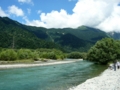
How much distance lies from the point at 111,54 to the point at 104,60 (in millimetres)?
4924

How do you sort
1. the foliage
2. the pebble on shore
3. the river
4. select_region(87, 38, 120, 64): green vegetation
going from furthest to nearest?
1. the foliage
2. select_region(87, 38, 120, 64): green vegetation
3. the river
4. the pebble on shore

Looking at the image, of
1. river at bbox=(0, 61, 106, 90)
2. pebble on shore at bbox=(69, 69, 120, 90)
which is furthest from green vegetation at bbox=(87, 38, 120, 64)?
pebble on shore at bbox=(69, 69, 120, 90)

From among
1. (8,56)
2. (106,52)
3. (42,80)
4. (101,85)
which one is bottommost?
(42,80)

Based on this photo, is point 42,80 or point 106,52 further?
point 106,52

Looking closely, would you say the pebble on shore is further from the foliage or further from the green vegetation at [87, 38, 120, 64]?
the foliage

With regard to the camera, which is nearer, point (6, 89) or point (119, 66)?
point (6, 89)

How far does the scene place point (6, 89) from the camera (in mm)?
36031

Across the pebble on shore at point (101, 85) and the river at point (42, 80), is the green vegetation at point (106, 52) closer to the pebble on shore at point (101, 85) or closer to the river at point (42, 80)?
the river at point (42, 80)


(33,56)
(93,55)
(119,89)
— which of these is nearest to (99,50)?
(93,55)

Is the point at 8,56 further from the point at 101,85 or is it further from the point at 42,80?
the point at 101,85

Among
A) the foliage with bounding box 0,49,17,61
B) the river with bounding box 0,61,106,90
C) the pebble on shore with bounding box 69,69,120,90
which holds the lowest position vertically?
the river with bounding box 0,61,106,90

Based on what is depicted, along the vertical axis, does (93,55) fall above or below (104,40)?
below

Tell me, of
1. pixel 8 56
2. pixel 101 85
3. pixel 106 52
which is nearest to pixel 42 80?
pixel 101 85

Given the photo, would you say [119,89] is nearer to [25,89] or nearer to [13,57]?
[25,89]
